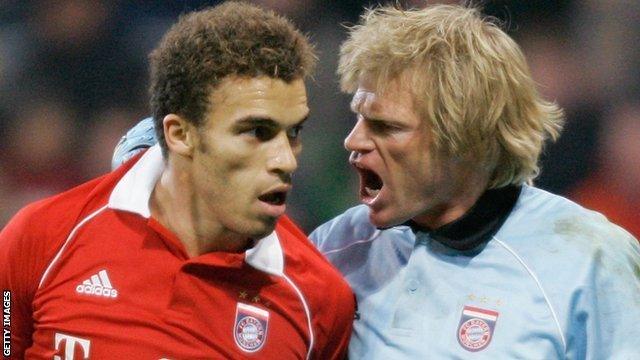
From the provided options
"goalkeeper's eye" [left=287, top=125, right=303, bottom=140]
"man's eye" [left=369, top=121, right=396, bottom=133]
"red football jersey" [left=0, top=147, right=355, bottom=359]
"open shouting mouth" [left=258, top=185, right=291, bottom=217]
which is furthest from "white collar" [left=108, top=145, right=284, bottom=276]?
"man's eye" [left=369, top=121, right=396, bottom=133]

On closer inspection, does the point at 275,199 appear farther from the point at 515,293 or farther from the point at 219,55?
the point at 515,293

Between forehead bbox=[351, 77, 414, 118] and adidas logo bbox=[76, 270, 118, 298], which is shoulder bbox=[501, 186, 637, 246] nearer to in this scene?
forehead bbox=[351, 77, 414, 118]

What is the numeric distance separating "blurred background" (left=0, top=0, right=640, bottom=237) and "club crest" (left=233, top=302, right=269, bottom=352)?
6.70ft

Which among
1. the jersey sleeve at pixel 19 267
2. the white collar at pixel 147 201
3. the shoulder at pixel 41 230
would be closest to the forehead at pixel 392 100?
the white collar at pixel 147 201

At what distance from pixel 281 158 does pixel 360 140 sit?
0.34m

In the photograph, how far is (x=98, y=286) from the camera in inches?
85.5

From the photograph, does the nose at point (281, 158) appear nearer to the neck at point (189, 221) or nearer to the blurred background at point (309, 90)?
the neck at point (189, 221)

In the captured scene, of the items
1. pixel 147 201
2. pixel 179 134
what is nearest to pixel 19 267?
pixel 147 201

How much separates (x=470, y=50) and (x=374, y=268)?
561 mm

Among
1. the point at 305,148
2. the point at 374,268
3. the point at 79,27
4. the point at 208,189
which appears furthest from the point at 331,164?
the point at 208,189

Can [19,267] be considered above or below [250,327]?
above

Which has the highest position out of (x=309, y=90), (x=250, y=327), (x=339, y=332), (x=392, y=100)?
(x=392, y=100)

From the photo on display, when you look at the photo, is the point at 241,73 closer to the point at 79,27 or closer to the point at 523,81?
the point at 523,81

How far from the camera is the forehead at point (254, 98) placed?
6.89ft
